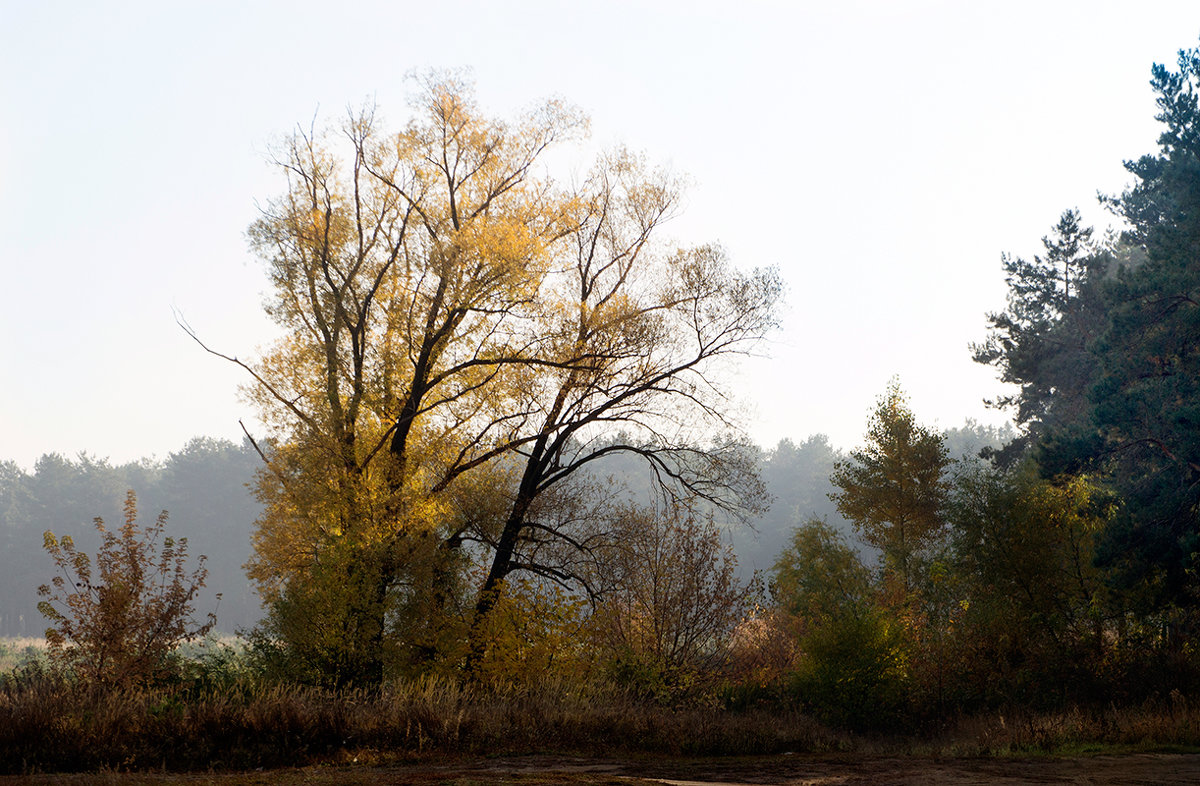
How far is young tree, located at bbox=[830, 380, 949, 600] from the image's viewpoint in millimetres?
32312

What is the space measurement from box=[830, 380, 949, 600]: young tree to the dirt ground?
68.2ft

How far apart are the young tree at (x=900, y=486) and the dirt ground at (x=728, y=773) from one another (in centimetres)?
2080

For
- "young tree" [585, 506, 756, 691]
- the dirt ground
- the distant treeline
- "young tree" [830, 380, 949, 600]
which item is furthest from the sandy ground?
the distant treeline

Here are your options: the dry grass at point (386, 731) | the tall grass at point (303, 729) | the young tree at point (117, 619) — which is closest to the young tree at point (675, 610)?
the dry grass at point (386, 731)

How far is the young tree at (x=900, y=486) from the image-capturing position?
1272 inches

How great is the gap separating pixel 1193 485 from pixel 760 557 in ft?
234

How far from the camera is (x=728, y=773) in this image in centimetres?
1066

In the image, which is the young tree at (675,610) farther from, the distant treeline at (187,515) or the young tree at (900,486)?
the distant treeline at (187,515)

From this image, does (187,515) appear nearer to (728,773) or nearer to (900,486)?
(900,486)

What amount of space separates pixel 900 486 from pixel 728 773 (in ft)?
77.7

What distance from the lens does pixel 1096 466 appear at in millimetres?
19406

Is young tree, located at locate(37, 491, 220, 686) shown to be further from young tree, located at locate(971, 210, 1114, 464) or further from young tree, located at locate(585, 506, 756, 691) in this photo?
young tree, located at locate(971, 210, 1114, 464)

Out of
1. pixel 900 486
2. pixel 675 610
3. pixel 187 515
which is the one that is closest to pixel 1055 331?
pixel 900 486

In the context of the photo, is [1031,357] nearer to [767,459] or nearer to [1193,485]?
[1193,485]
